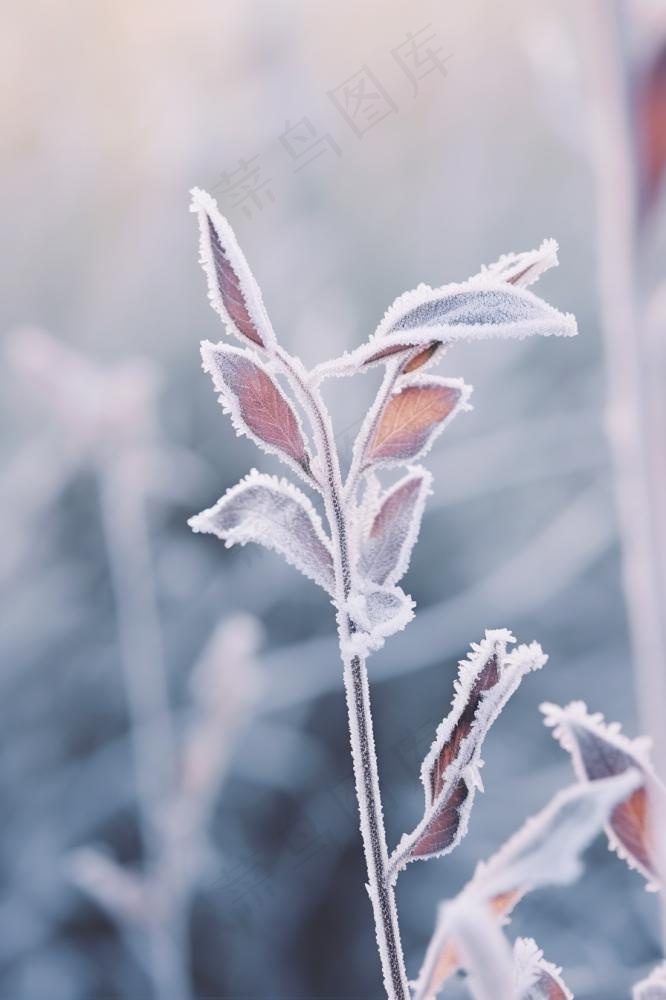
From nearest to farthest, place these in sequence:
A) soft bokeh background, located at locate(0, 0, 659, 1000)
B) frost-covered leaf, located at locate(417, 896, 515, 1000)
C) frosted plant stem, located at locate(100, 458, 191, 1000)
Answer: frost-covered leaf, located at locate(417, 896, 515, 1000), frosted plant stem, located at locate(100, 458, 191, 1000), soft bokeh background, located at locate(0, 0, 659, 1000)

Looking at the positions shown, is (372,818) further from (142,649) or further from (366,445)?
(142,649)

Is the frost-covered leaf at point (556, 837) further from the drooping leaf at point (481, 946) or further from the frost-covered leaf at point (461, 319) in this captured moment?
the frost-covered leaf at point (461, 319)

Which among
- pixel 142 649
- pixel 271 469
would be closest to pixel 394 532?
pixel 142 649

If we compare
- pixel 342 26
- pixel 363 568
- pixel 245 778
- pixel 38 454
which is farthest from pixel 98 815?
pixel 342 26

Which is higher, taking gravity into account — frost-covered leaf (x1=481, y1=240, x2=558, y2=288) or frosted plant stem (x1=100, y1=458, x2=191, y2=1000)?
frosted plant stem (x1=100, y1=458, x2=191, y2=1000)

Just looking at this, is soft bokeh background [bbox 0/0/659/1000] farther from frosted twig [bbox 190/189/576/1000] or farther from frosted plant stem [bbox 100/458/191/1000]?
frosted twig [bbox 190/189/576/1000]

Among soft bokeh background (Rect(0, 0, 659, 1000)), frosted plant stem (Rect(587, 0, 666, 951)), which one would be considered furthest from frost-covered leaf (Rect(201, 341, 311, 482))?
soft bokeh background (Rect(0, 0, 659, 1000))

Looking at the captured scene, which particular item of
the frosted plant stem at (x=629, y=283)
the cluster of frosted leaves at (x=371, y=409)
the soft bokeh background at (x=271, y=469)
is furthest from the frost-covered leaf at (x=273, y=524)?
the soft bokeh background at (x=271, y=469)
